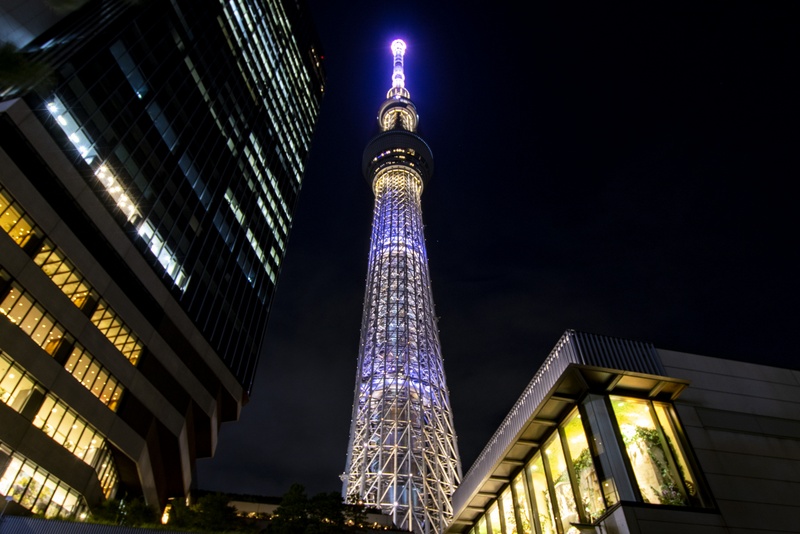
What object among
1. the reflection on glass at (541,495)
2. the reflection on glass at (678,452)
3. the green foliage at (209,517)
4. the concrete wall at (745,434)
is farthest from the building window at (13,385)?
the concrete wall at (745,434)

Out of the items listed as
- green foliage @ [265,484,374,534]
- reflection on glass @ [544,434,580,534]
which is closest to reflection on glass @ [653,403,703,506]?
reflection on glass @ [544,434,580,534]

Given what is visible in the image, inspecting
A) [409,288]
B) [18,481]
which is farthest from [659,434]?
[409,288]

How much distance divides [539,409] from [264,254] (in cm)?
4983

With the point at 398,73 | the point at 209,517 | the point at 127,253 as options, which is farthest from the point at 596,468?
the point at 398,73

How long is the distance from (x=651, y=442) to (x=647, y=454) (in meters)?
0.51

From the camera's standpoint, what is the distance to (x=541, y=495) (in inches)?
785

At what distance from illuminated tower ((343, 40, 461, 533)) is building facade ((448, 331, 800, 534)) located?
36886 millimetres

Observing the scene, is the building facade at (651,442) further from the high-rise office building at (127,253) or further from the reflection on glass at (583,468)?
the high-rise office building at (127,253)

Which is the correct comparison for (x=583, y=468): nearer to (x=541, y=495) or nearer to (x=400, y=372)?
(x=541, y=495)

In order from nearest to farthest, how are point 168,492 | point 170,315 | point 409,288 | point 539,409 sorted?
1. point 539,409
2. point 170,315
3. point 168,492
4. point 409,288

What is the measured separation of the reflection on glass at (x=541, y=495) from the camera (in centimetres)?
1920

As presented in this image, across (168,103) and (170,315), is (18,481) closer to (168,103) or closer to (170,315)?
(170,315)

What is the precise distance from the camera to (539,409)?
62.1ft

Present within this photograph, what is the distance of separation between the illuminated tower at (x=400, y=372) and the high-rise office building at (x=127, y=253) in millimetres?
16801
